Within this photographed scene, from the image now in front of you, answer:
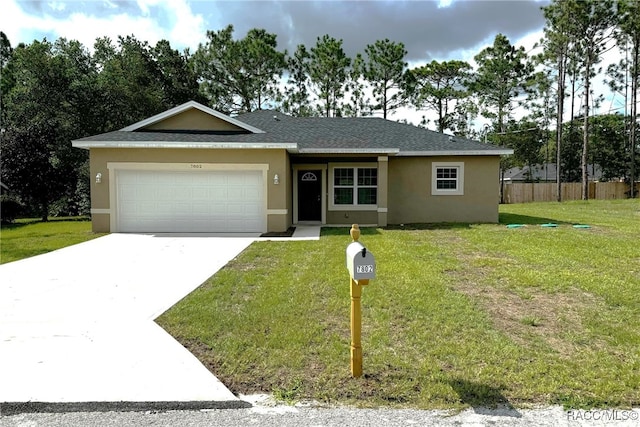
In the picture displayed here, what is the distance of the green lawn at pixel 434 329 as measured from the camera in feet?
10.5

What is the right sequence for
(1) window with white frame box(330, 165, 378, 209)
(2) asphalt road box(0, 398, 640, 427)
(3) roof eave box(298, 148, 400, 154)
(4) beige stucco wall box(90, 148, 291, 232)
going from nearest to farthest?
1. (2) asphalt road box(0, 398, 640, 427)
2. (4) beige stucco wall box(90, 148, 291, 232)
3. (3) roof eave box(298, 148, 400, 154)
4. (1) window with white frame box(330, 165, 378, 209)

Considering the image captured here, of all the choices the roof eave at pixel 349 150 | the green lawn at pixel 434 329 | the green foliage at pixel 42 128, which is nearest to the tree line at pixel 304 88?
the green foliage at pixel 42 128

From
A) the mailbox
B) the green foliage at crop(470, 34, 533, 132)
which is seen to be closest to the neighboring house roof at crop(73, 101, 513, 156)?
the mailbox

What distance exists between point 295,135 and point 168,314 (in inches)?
448

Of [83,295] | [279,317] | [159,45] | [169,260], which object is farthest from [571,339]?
[159,45]

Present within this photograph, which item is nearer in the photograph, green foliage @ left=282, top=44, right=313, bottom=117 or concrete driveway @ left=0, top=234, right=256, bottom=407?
concrete driveway @ left=0, top=234, right=256, bottom=407

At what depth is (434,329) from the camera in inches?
171

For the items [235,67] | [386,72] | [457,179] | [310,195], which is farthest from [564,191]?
[235,67]

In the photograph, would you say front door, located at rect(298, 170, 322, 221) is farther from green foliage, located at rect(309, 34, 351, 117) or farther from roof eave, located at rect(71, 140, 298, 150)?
green foliage, located at rect(309, 34, 351, 117)

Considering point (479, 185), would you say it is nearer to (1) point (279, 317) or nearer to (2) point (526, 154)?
(1) point (279, 317)

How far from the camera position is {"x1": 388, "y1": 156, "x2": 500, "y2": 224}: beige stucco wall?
15.0 m

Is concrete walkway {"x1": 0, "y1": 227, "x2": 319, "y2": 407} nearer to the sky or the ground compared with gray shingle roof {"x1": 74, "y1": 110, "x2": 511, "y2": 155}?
nearer to the ground

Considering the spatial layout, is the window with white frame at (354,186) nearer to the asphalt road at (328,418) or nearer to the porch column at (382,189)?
the porch column at (382,189)

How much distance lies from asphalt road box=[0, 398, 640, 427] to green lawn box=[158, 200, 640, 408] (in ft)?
0.40
